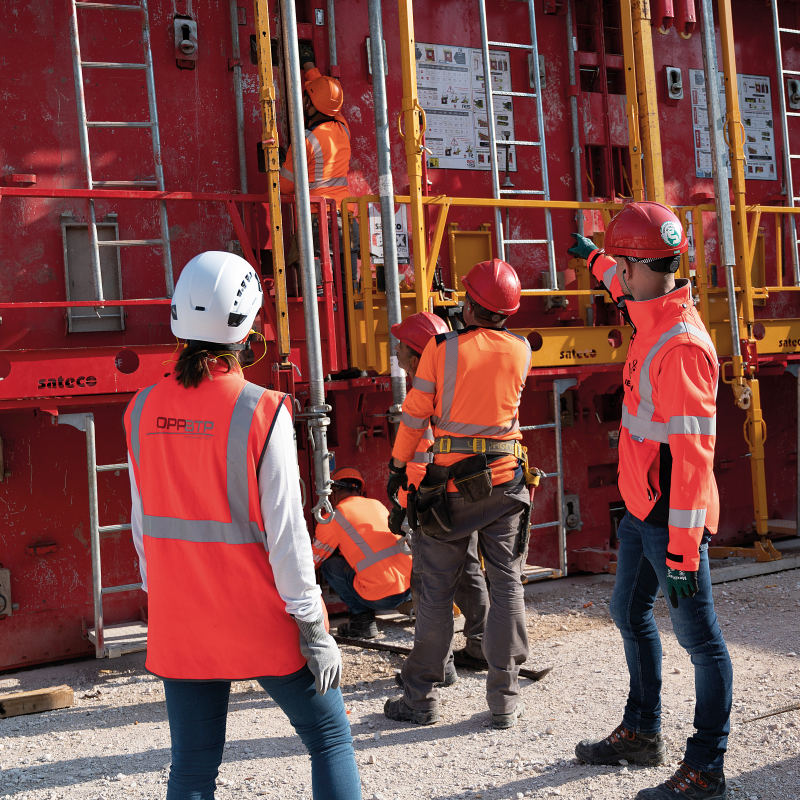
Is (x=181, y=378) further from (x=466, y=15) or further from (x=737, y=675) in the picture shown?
(x=466, y=15)

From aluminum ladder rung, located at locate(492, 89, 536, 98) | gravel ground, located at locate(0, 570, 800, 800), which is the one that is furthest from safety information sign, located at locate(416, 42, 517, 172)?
gravel ground, located at locate(0, 570, 800, 800)

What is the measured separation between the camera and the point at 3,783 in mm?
3861

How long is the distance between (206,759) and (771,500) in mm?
7710

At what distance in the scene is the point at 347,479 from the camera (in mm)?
6074

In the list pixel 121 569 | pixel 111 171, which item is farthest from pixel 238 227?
pixel 121 569

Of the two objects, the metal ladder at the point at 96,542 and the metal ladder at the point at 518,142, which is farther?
the metal ladder at the point at 518,142

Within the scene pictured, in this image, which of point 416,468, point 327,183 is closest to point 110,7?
point 327,183

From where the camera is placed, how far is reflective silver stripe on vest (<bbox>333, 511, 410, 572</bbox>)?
5465 millimetres

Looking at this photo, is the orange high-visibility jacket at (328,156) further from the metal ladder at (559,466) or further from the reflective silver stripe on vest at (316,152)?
the metal ladder at (559,466)

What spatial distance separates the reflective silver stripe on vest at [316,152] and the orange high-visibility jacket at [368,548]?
2587 mm

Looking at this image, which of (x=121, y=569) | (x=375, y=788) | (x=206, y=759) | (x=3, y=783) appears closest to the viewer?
(x=206, y=759)

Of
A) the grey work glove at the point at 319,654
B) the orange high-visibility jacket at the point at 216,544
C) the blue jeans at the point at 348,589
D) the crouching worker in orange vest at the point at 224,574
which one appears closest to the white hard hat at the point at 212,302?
the crouching worker in orange vest at the point at 224,574

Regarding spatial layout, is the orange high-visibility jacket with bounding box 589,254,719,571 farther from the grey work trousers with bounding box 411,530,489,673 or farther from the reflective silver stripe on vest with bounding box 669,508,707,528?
the grey work trousers with bounding box 411,530,489,673

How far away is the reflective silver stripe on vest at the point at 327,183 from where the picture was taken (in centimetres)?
642
